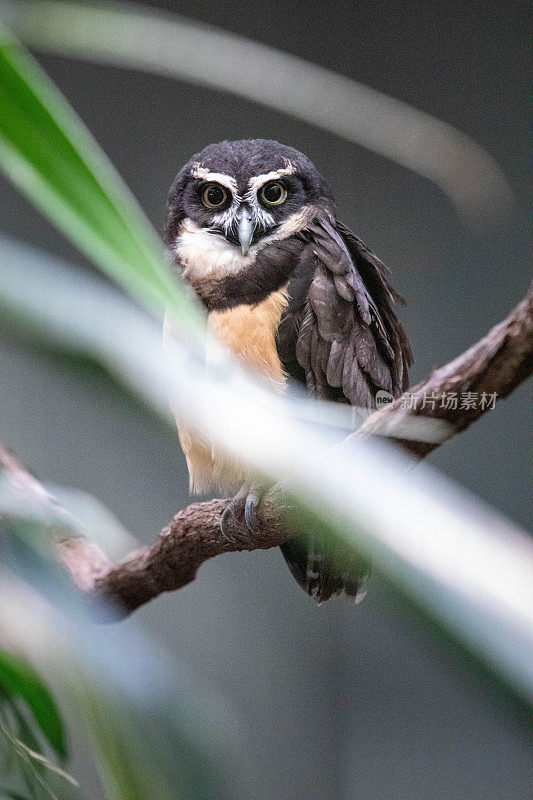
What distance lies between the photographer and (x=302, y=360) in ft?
2.77

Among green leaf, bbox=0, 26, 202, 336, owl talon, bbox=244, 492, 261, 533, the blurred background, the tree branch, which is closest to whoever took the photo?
green leaf, bbox=0, 26, 202, 336

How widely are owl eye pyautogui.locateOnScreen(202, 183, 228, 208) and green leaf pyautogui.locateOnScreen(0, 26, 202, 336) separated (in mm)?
630

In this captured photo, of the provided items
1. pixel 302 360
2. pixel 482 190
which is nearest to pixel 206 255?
pixel 302 360

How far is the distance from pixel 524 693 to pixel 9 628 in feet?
1.30

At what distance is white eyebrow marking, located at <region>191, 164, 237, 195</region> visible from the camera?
82 cm

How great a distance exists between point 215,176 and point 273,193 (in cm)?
7

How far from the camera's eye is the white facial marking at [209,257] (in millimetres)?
855

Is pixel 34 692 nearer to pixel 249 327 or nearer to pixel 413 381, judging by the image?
pixel 249 327

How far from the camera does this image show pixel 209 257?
0.86 meters

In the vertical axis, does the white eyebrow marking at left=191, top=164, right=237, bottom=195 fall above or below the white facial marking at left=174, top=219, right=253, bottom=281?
above

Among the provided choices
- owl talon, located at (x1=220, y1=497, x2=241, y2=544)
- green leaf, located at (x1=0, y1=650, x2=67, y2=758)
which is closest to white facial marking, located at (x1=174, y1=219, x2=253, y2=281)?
owl talon, located at (x1=220, y1=497, x2=241, y2=544)

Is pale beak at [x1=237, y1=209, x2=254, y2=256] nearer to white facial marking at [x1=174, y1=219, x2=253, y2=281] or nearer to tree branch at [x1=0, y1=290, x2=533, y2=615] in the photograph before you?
white facial marking at [x1=174, y1=219, x2=253, y2=281]

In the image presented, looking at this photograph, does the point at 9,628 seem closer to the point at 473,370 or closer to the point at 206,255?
the point at 473,370

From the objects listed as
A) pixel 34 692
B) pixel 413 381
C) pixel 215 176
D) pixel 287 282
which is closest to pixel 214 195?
pixel 215 176
